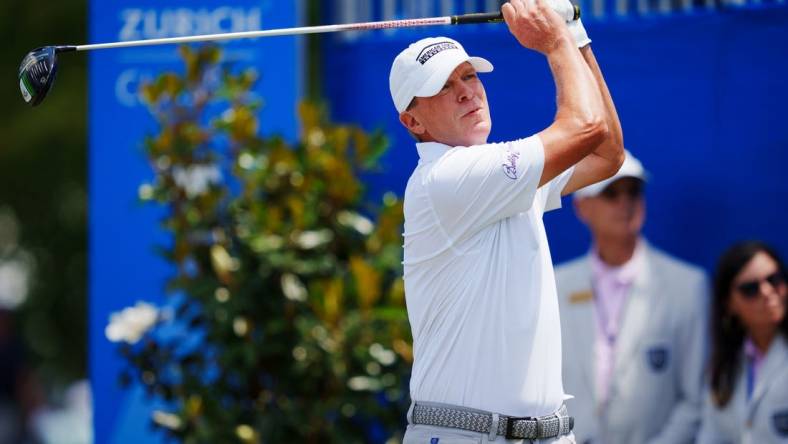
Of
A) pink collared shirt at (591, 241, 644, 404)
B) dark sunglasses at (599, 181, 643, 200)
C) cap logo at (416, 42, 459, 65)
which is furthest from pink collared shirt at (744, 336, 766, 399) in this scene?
cap logo at (416, 42, 459, 65)

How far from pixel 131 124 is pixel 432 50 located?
11.2ft

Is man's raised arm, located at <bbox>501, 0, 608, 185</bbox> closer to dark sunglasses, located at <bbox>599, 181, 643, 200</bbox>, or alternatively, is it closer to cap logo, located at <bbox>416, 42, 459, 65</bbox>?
cap logo, located at <bbox>416, 42, 459, 65</bbox>

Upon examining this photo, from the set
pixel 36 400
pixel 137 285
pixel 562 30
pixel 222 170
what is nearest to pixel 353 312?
pixel 222 170

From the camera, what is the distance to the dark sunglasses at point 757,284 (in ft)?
20.7

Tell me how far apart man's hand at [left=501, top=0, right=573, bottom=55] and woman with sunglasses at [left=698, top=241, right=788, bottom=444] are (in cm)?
218

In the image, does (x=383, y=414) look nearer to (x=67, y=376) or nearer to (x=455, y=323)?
(x=455, y=323)

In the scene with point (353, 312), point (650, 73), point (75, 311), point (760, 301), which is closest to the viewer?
point (760, 301)

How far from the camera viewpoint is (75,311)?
1534 centimetres

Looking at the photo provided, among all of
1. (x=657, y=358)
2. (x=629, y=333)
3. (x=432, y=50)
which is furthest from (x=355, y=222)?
(x=432, y=50)

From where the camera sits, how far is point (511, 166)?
4375mm

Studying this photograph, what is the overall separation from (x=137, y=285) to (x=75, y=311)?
781 centimetres

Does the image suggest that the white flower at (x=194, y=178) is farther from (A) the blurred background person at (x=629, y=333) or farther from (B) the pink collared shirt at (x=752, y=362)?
(B) the pink collared shirt at (x=752, y=362)

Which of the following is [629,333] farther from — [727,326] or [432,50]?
[432,50]

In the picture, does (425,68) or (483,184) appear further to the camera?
(425,68)
